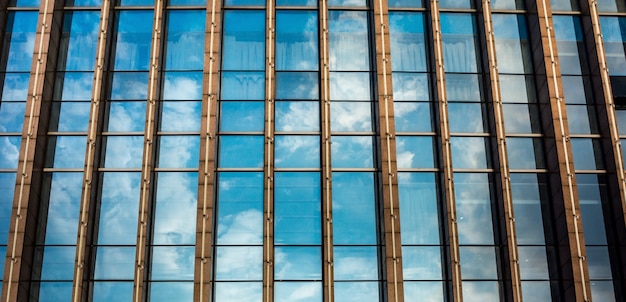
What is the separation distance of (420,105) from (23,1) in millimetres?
17972

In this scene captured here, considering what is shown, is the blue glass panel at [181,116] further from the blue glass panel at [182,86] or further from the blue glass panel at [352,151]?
the blue glass panel at [352,151]

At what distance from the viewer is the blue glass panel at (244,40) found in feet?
115

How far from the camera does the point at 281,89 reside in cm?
3475

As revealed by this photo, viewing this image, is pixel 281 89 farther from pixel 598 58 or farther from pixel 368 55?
pixel 598 58

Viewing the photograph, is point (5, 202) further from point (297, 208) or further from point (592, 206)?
point (592, 206)

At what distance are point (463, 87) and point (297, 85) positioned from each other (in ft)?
23.4

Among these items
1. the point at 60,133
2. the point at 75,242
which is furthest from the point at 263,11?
the point at 75,242

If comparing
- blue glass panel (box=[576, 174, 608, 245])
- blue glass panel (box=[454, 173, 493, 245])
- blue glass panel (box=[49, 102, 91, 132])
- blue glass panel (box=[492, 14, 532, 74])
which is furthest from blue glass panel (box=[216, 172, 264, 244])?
blue glass panel (box=[576, 174, 608, 245])

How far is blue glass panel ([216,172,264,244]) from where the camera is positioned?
32469mm

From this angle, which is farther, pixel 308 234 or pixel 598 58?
pixel 598 58

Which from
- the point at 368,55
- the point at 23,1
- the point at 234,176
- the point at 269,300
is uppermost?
the point at 23,1

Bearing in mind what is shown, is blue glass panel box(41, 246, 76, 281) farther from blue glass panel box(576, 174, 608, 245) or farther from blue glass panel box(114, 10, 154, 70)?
blue glass panel box(576, 174, 608, 245)

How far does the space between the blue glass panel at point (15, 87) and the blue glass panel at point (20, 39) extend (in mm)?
335

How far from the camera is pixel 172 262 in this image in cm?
3206
